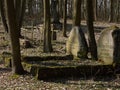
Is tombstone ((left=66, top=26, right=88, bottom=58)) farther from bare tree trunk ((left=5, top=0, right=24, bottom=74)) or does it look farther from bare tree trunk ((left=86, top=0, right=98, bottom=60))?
bare tree trunk ((left=5, top=0, right=24, bottom=74))

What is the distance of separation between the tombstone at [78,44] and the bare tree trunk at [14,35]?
333 cm

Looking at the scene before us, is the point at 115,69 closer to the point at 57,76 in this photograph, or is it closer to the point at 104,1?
the point at 57,76

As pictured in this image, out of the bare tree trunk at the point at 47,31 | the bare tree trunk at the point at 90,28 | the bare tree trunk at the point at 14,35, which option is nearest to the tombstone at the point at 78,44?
the bare tree trunk at the point at 90,28

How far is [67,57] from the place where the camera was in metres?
13.2

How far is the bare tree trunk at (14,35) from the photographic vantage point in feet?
34.3

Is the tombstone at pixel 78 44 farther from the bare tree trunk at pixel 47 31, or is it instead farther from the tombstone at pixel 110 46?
the bare tree trunk at pixel 47 31

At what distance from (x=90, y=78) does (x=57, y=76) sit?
104 cm

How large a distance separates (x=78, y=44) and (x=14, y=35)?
3.77m

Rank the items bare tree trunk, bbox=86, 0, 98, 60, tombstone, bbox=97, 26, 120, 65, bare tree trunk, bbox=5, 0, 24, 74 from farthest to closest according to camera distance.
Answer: bare tree trunk, bbox=86, 0, 98, 60 < tombstone, bbox=97, 26, 120, 65 < bare tree trunk, bbox=5, 0, 24, 74

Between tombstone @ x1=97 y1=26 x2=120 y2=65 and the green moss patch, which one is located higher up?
tombstone @ x1=97 y1=26 x2=120 y2=65

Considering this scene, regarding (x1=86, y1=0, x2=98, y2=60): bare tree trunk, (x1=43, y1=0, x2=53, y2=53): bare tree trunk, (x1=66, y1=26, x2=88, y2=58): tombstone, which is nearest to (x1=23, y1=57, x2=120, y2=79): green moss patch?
(x1=86, y1=0, x2=98, y2=60): bare tree trunk

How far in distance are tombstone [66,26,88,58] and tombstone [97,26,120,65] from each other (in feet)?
3.48

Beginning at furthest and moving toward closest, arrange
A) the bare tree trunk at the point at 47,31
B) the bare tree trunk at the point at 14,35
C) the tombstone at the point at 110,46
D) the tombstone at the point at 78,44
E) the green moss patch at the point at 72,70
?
the bare tree trunk at the point at 47,31, the tombstone at the point at 78,44, the tombstone at the point at 110,46, the bare tree trunk at the point at 14,35, the green moss patch at the point at 72,70

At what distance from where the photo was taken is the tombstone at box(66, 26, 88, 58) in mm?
13586
